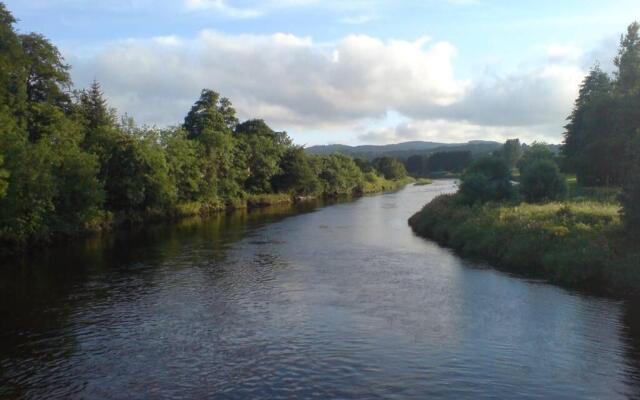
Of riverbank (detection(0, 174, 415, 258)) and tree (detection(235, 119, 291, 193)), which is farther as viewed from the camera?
tree (detection(235, 119, 291, 193))

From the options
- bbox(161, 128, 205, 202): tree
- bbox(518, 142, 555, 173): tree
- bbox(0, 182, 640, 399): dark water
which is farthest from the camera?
bbox(161, 128, 205, 202): tree

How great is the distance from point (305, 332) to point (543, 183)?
31233 millimetres

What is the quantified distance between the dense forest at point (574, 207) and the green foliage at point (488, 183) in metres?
0.09

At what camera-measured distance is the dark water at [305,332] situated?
14.5 m

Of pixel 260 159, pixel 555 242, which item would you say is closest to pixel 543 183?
pixel 555 242

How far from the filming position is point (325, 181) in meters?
107

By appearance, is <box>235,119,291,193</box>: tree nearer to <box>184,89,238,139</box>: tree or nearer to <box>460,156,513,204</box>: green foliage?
<box>184,89,238,139</box>: tree

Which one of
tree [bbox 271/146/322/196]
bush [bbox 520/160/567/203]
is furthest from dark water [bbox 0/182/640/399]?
tree [bbox 271/146/322/196]

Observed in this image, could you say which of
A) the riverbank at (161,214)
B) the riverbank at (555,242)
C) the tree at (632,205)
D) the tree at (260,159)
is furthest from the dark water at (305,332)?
the tree at (260,159)

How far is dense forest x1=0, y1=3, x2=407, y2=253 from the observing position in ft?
118

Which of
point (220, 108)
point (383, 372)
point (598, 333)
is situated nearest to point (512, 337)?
point (598, 333)

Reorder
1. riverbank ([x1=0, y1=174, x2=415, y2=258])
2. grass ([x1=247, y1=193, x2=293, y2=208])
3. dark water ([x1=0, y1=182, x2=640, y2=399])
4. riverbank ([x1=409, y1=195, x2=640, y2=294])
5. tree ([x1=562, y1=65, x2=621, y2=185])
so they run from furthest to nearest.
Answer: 1. grass ([x1=247, y1=193, x2=293, y2=208])
2. tree ([x1=562, y1=65, x2=621, y2=185])
3. riverbank ([x1=0, y1=174, x2=415, y2=258])
4. riverbank ([x1=409, y1=195, x2=640, y2=294])
5. dark water ([x1=0, y1=182, x2=640, y2=399])

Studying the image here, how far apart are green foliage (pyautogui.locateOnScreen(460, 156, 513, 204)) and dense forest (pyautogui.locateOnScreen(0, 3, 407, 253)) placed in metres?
30.7

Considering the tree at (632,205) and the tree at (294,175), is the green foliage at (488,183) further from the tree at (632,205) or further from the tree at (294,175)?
the tree at (294,175)
